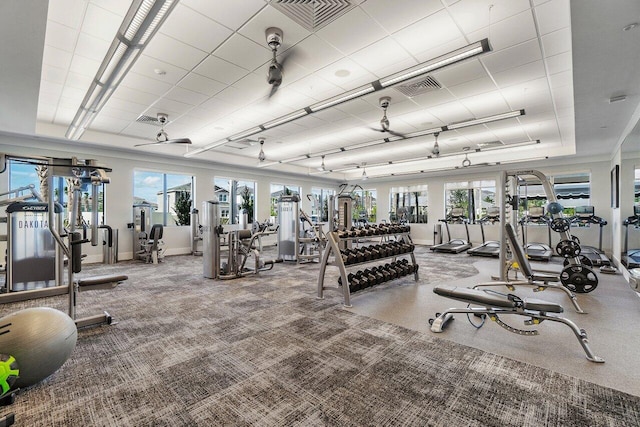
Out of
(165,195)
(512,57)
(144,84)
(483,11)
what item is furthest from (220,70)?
(165,195)

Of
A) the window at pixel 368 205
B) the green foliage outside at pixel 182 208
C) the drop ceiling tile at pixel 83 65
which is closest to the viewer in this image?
the drop ceiling tile at pixel 83 65

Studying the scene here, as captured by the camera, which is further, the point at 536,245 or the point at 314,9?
the point at 536,245

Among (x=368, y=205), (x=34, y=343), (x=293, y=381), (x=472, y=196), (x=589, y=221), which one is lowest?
(x=293, y=381)

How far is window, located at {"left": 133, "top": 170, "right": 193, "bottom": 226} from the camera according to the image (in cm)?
823

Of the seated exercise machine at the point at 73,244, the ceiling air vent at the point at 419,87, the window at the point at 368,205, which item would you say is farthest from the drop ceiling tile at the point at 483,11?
the window at the point at 368,205

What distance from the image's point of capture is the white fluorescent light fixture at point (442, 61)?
2.86 m

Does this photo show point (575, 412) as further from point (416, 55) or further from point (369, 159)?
point (369, 159)

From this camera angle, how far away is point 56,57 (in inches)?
141

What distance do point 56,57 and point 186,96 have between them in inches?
63.5

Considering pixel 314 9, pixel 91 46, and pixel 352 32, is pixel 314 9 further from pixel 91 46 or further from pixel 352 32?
pixel 91 46

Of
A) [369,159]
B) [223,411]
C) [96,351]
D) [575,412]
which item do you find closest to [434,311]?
[575,412]

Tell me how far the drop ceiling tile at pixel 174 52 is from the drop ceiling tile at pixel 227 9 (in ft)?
2.26

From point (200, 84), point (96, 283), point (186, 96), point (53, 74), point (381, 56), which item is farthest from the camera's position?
point (186, 96)

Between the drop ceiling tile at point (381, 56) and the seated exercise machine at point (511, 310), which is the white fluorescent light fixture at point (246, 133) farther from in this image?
the seated exercise machine at point (511, 310)
